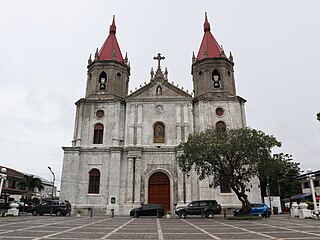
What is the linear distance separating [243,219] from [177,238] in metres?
11.7

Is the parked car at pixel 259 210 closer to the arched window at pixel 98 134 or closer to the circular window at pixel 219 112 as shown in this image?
the circular window at pixel 219 112

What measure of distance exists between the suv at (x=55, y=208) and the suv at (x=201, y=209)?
1020 centimetres

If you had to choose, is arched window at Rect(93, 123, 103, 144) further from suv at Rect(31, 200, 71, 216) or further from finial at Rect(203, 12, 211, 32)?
finial at Rect(203, 12, 211, 32)

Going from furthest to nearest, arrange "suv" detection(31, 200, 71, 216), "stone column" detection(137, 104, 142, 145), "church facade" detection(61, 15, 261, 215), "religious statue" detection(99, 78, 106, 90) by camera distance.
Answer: "religious statue" detection(99, 78, 106, 90)
"stone column" detection(137, 104, 142, 145)
"church facade" detection(61, 15, 261, 215)
"suv" detection(31, 200, 71, 216)

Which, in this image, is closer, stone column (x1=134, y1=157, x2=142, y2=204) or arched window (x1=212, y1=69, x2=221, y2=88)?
stone column (x1=134, y1=157, x2=142, y2=204)

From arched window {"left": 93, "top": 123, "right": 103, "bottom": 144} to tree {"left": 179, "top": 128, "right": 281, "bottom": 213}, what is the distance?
11086 millimetres

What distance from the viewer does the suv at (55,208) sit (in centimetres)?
2539

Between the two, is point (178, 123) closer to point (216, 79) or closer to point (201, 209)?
point (216, 79)

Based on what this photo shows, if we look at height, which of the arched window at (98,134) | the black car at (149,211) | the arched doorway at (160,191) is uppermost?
the arched window at (98,134)

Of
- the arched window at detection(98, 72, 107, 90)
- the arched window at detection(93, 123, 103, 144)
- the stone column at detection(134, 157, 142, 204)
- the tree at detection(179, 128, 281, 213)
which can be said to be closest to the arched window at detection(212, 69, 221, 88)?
the tree at detection(179, 128, 281, 213)

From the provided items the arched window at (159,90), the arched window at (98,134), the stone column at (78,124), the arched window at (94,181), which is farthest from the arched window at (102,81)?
the arched window at (94,181)

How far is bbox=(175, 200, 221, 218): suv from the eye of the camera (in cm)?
2339

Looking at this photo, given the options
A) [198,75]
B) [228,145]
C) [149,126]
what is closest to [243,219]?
[228,145]

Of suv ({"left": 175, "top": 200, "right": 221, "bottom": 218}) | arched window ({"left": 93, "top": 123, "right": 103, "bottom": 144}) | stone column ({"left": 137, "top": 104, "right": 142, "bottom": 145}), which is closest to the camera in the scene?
suv ({"left": 175, "top": 200, "right": 221, "bottom": 218})
